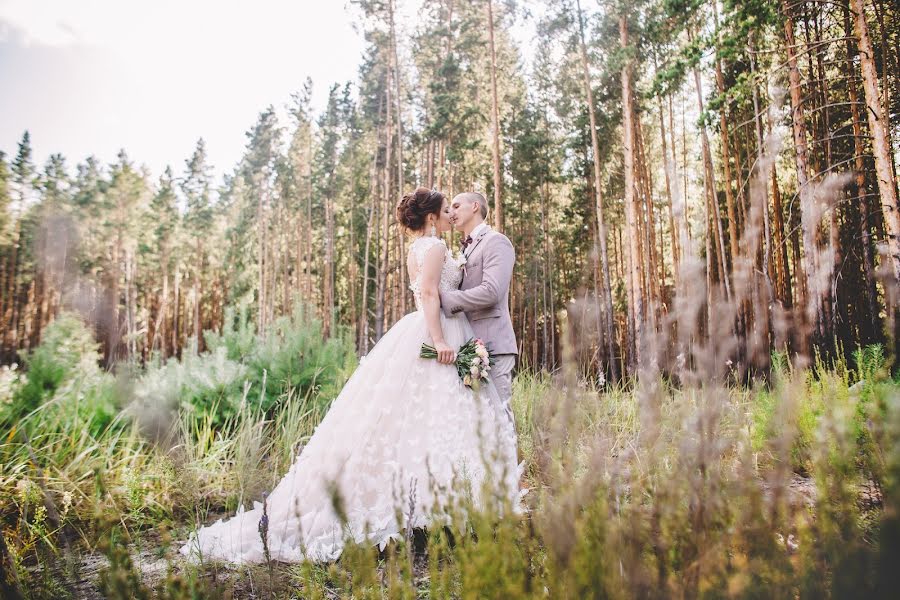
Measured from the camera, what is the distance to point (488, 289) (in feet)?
9.84

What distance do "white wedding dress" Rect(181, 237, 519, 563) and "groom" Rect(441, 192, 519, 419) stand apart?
0.48 ft

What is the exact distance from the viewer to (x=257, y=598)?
2172 mm

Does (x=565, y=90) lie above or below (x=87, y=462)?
above

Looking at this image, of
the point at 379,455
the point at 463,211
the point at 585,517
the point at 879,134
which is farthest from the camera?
the point at 879,134

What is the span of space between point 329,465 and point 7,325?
38134 millimetres

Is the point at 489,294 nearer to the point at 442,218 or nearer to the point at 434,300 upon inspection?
the point at 434,300

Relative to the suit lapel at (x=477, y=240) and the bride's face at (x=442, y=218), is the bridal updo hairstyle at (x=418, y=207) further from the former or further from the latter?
the suit lapel at (x=477, y=240)

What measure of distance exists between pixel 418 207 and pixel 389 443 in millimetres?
Result: 1539

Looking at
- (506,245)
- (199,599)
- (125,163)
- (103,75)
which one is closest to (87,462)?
(103,75)

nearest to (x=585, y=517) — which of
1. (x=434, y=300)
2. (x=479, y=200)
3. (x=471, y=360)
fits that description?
(x=471, y=360)

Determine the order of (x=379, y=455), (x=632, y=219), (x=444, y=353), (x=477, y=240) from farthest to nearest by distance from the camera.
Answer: (x=632, y=219)
(x=477, y=240)
(x=444, y=353)
(x=379, y=455)

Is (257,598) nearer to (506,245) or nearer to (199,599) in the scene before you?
(199,599)

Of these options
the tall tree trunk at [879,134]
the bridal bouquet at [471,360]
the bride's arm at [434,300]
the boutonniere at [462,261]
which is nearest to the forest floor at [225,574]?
the bridal bouquet at [471,360]

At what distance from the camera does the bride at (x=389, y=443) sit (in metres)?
2.62
